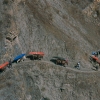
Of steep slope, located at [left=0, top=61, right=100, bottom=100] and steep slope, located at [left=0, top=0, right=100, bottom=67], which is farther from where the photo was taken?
steep slope, located at [left=0, top=0, right=100, bottom=67]

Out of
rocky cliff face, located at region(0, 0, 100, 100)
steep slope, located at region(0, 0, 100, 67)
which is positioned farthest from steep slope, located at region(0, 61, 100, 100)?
steep slope, located at region(0, 0, 100, 67)

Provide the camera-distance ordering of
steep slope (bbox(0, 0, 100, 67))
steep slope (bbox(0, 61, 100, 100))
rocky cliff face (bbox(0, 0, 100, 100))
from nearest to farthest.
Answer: steep slope (bbox(0, 61, 100, 100)) < rocky cliff face (bbox(0, 0, 100, 100)) < steep slope (bbox(0, 0, 100, 67))

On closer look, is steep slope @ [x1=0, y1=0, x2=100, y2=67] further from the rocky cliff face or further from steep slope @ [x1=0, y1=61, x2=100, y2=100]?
steep slope @ [x1=0, y1=61, x2=100, y2=100]

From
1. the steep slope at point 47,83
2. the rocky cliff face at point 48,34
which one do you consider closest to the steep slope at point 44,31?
the rocky cliff face at point 48,34

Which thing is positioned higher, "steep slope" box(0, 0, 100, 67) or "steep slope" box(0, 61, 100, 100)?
"steep slope" box(0, 0, 100, 67)

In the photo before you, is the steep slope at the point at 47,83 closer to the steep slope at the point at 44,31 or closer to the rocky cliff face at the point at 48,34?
the rocky cliff face at the point at 48,34

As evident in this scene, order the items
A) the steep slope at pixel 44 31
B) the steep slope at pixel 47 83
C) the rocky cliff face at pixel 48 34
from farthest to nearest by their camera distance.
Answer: the steep slope at pixel 44 31 < the rocky cliff face at pixel 48 34 < the steep slope at pixel 47 83

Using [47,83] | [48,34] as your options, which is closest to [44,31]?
[48,34]

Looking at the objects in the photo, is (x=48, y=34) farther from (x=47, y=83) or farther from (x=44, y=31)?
(x=47, y=83)

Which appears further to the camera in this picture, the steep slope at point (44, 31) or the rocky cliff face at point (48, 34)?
the steep slope at point (44, 31)
